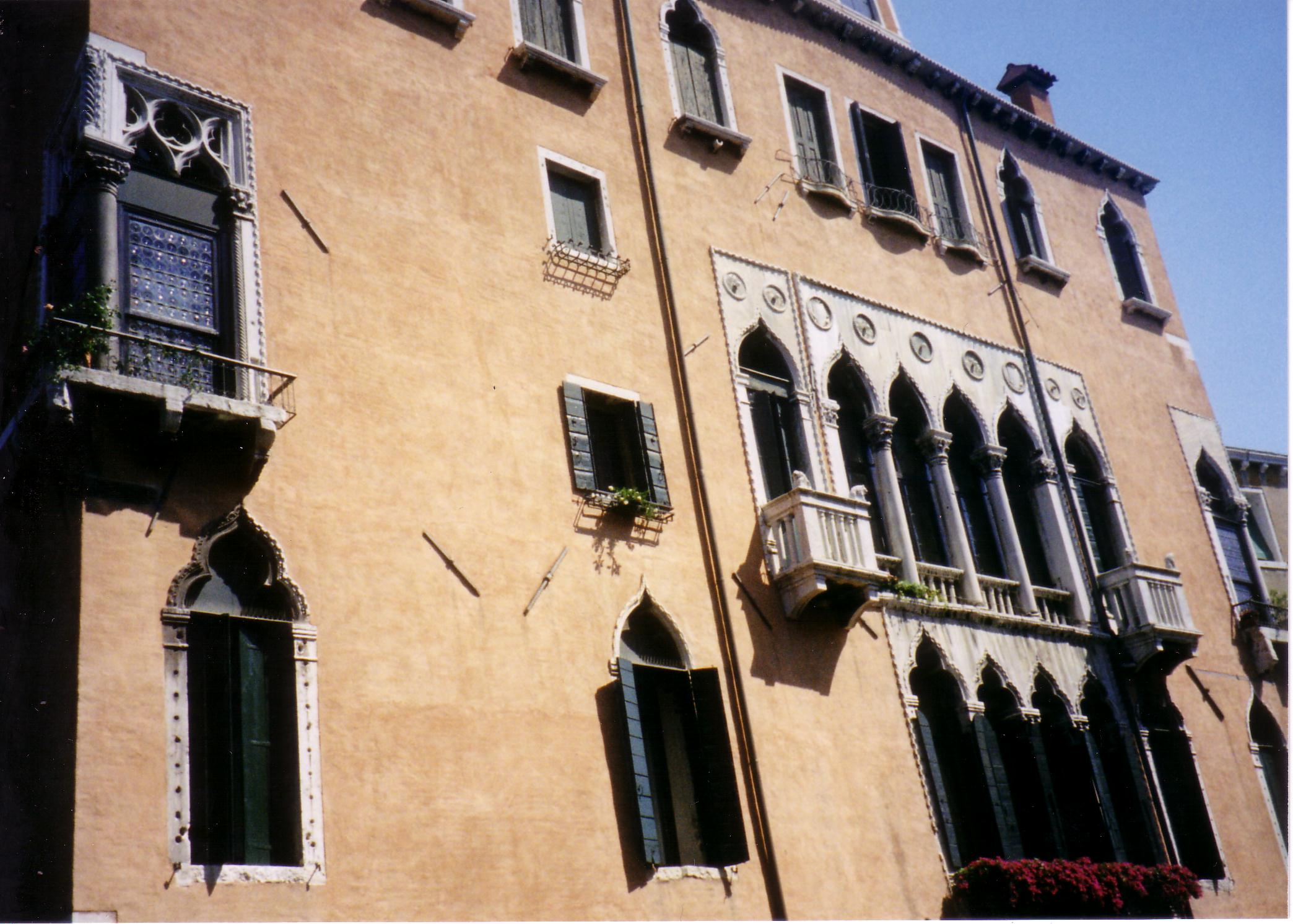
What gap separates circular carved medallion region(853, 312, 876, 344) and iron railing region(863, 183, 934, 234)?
1816mm

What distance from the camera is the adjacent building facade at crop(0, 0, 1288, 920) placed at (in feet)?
30.0

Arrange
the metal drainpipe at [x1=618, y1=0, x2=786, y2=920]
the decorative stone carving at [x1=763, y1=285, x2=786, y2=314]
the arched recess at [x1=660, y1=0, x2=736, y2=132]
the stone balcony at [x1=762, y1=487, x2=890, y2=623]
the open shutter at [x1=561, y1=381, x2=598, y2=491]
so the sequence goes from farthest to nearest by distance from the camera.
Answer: the arched recess at [x1=660, y1=0, x2=736, y2=132], the decorative stone carving at [x1=763, y1=285, x2=786, y2=314], the stone balcony at [x1=762, y1=487, x2=890, y2=623], the open shutter at [x1=561, y1=381, x2=598, y2=491], the metal drainpipe at [x1=618, y1=0, x2=786, y2=920]

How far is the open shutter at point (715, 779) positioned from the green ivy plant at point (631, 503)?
4.67 feet

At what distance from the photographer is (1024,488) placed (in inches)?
649

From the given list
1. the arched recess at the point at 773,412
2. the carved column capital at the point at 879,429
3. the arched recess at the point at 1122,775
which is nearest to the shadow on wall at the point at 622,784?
the arched recess at the point at 773,412

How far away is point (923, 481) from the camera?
15.3 meters

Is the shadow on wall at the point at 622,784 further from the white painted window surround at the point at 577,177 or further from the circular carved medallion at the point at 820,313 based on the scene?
the circular carved medallion at the point at 820,313

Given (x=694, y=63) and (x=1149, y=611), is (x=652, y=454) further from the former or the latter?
(x=1149, y=611)

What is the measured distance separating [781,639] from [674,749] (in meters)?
1.60

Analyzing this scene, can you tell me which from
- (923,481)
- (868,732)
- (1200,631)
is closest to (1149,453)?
(1200,631)

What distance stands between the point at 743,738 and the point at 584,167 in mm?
5672

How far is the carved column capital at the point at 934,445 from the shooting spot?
15.3 metres

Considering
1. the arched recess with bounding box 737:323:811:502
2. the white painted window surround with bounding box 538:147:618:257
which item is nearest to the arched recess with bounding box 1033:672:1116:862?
the arched recess with bounding box 737:323:811:502

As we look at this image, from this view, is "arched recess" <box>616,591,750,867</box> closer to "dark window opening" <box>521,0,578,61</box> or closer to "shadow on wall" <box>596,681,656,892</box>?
"shadow on wall" <box>596,681,656,892</box>
